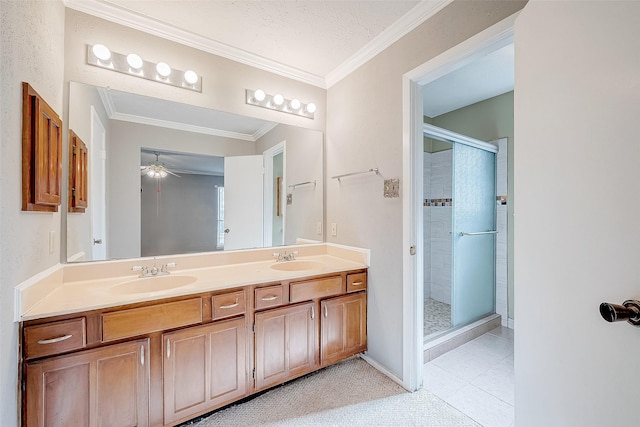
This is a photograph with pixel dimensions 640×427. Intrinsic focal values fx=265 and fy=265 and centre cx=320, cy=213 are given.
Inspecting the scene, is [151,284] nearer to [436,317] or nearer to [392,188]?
[392,188]

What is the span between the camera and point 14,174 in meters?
1.01

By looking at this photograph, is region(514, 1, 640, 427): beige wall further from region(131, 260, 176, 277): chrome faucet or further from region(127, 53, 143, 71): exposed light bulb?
region(127, 53, 143, 71): exposed light bulb

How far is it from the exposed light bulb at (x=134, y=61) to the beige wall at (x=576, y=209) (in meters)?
2.07

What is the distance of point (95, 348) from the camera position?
47.8 inches

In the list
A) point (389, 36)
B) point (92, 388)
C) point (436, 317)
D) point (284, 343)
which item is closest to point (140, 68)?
point (389, 36)

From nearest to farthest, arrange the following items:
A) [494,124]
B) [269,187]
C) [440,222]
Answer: [269,187], [494,124], [440,222]

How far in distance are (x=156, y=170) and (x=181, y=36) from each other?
37.6 inches

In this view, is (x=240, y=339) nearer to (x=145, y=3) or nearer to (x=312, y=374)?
(x=312, y=374)

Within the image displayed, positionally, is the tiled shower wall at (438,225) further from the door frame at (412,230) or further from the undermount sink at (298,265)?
the undermount sink at (298,265)

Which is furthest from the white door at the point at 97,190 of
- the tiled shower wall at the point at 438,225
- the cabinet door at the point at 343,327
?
the tiled shower wall at the point at 438,225

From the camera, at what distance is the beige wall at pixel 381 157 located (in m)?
1.70

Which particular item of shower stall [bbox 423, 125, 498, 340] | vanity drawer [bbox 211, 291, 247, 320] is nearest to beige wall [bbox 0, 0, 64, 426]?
vanity drawer [bbox 211, 291, 247, 320]

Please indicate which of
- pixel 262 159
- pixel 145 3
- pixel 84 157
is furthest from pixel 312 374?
pixel 145 3

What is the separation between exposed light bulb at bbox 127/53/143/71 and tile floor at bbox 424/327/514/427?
2.91m
